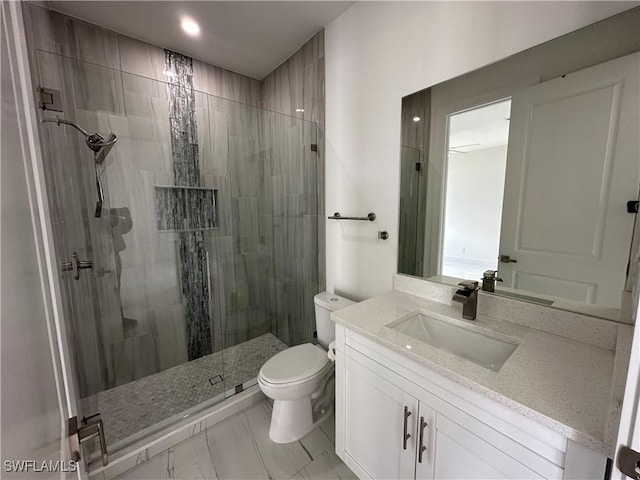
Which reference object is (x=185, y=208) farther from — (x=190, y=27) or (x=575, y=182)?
(x=575, y=182)

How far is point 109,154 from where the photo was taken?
170cm

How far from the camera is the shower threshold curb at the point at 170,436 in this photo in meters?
1.36

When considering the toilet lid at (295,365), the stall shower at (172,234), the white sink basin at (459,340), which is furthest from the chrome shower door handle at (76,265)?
the white sink basin at (459,340)

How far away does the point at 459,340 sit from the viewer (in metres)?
1.18

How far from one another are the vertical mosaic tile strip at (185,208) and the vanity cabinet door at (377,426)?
5.14 feet

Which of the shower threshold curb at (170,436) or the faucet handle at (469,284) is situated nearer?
the faucet handle at (469,284)

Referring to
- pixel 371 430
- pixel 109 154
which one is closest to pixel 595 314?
pixel 371 430

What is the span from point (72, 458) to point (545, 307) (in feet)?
5.05

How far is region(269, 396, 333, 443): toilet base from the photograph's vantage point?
1545mm

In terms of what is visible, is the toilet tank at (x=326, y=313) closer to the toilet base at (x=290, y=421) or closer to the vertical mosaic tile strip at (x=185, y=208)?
the toilet base at (x=290, y=421)

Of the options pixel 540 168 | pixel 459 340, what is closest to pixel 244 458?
pixel 459 340

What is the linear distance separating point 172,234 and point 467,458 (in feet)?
7.10

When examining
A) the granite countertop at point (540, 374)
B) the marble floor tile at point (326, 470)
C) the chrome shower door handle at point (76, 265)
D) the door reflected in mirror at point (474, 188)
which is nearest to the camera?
the granite countertop at point (540, 374)

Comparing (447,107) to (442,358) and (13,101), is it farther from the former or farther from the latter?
(13,101)
